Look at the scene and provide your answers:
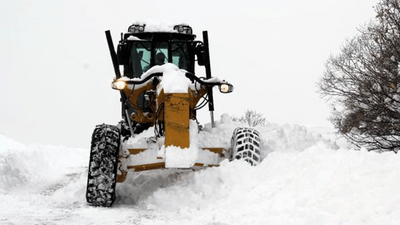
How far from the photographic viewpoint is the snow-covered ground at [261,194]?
13.6ft

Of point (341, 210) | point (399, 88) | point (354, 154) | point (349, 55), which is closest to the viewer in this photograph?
point (341, 210)

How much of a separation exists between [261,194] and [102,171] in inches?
88.5

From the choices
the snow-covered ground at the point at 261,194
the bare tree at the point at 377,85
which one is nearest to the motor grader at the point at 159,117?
the snow-covered ground at the point at 261,194

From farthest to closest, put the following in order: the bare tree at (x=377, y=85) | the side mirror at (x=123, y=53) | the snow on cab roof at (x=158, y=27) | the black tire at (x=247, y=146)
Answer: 1. the bare tree at (x=377, y=85)
2. the snow on cab roof at (x=158, y=27)
3. the side mirror at (x=123, y=53)
4. the black tire at (x=247, y=146)

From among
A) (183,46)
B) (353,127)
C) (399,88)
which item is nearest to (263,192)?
(183,46)

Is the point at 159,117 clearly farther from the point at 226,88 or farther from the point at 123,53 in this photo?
the point at 123,53

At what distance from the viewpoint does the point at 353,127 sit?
21.2 metres

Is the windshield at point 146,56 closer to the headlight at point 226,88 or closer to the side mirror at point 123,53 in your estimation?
the side mirror at point 123,53

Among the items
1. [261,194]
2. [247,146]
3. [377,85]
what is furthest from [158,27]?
[377,85]

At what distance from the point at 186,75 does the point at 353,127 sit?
15.7 m

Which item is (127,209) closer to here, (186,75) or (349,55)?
(186,75)

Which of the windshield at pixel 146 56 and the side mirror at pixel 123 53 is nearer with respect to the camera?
the side mirror at pixel 123 53

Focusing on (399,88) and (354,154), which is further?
(399,88)

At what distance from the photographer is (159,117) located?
690 centimetres
